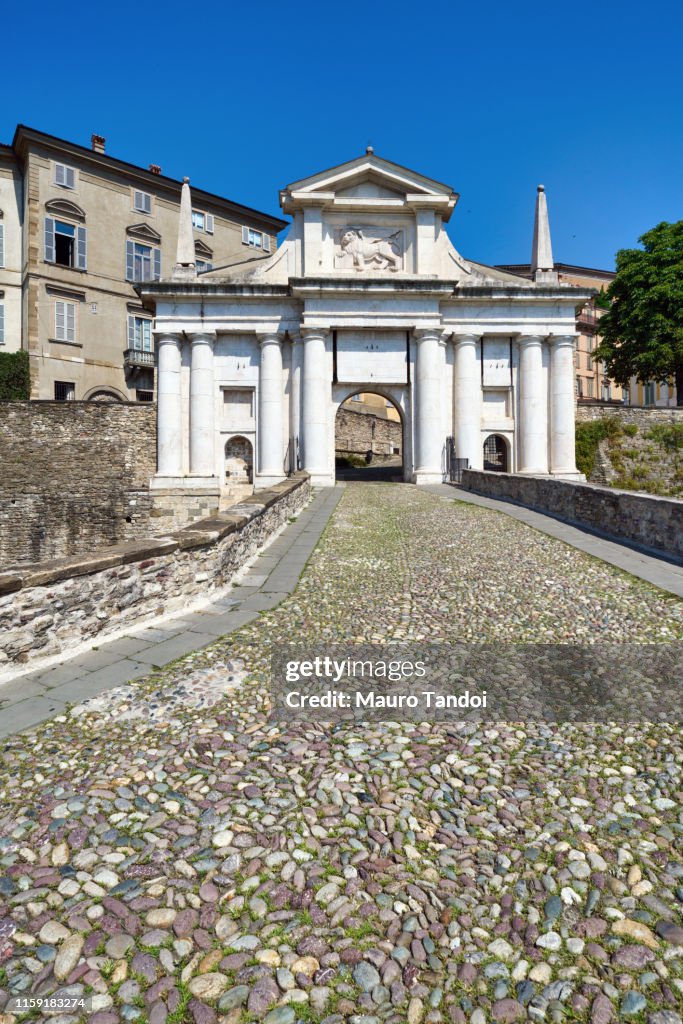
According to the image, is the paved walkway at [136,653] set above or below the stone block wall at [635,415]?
below

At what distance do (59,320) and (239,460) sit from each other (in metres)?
13.8

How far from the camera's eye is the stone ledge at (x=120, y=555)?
4320mm

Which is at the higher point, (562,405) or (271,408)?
(562,405)

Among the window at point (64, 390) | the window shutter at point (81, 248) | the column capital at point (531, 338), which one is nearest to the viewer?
the column capital at point (531, 338)

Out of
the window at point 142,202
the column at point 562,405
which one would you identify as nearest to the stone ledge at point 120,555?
the column at point 562,405

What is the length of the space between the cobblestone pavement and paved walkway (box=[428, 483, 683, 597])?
169 inches

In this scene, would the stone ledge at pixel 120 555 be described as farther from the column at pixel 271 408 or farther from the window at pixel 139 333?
the window at pixel 139 333

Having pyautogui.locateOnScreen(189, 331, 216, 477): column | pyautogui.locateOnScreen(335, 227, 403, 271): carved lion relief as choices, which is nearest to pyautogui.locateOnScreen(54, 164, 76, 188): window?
pyautogui.locateOnScreen(189, 331, 216, 477): column

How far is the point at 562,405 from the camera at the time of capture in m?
26.0

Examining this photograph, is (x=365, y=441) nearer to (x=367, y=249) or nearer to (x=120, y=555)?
(x=367, y=249)

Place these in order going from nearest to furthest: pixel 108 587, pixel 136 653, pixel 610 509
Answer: pixel 136 653, pixel 108 587, pixel 610 509

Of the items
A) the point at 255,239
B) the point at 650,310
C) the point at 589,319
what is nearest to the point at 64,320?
the point at 255,239

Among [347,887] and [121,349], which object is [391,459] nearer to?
[121,349]

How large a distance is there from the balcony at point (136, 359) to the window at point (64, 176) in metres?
9.15
